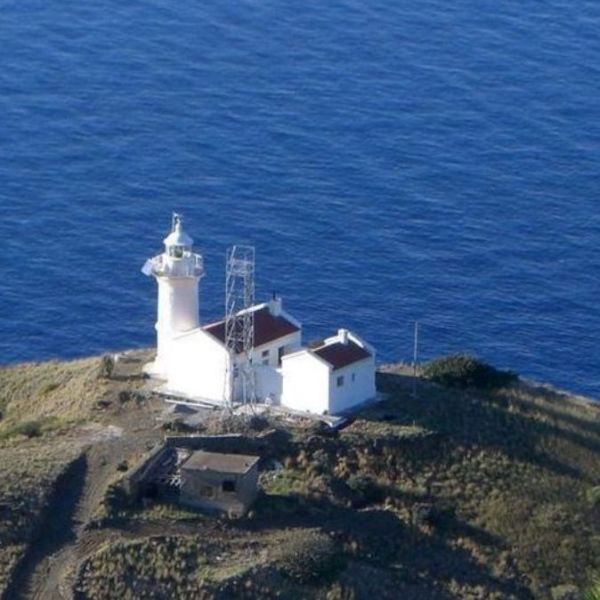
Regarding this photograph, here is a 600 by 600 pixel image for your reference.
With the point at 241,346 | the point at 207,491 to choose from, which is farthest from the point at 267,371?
the point at 207,491

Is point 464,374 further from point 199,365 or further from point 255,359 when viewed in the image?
point 199,365

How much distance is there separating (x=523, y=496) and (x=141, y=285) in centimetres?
3950

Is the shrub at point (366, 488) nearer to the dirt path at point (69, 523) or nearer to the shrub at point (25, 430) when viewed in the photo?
the dirt path at point (69, 523)

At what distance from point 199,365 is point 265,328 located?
2.99 metres

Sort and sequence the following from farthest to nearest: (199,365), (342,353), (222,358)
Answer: (199,365) → (342,353) → (222,358)

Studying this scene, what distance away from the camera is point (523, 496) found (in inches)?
3597

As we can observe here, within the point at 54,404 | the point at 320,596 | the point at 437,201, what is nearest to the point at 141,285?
the point at 437,201

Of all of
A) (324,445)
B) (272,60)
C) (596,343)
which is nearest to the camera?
(324,445)

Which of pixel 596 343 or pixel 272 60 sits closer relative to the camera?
pixel 596 343

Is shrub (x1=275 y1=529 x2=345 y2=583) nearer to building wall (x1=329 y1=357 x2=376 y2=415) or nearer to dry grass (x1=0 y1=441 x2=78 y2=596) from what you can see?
dry grass (x1=0 y1=441 x2=78 y2=596)

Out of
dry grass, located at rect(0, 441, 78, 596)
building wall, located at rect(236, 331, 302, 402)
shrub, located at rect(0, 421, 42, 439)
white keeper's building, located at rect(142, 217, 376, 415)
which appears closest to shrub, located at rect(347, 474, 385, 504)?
white keeper's building, located at rect(142, 217, 376, 415)

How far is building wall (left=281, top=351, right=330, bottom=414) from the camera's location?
9344 centimetres

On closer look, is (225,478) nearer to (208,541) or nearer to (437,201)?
(208,541)

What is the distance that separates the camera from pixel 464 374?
98.4 metres
